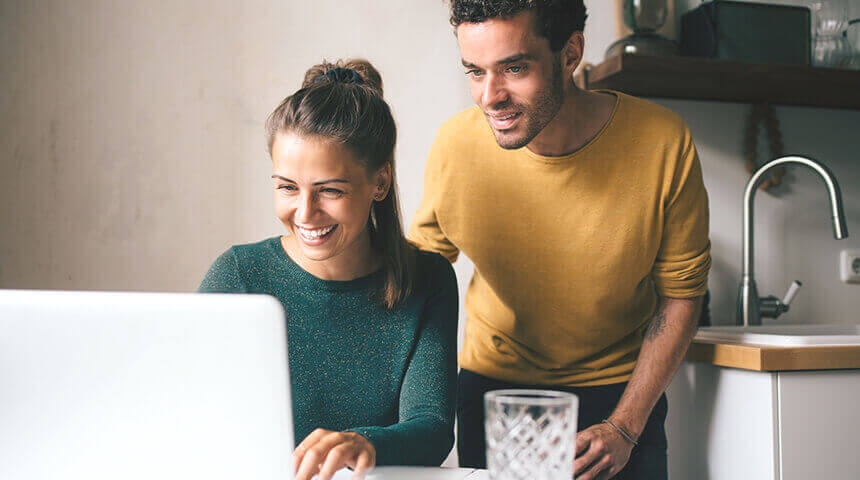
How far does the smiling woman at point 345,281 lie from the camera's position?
982 mm

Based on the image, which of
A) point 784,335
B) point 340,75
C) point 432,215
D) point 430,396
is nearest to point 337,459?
point 430,396

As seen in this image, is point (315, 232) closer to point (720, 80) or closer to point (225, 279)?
point (225, 279)

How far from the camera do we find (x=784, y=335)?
4.98 feet

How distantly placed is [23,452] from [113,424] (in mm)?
67

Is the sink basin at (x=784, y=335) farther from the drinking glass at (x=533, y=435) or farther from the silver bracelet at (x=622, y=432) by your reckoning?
the drinking glass at (x=533, y=435)

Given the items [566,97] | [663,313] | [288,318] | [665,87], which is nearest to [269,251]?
[288,318]

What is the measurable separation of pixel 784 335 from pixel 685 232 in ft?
1.71

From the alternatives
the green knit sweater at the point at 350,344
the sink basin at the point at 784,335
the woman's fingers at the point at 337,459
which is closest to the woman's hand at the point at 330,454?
the woman's fingers at the point at 337,459

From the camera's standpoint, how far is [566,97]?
47.4 inches

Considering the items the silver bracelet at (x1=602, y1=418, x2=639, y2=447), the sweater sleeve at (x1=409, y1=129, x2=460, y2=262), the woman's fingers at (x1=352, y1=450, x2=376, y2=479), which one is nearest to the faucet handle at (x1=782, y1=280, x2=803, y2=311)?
the silver bracelet at (x1=602, y1=418, x2=639, y2=447)

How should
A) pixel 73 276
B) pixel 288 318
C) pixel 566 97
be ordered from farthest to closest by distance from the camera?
pixel 73 276
pixel 566 97
pixel 288 318

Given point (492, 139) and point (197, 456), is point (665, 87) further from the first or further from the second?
point (197, 456)

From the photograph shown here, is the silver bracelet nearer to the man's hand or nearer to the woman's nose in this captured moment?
the man's hand

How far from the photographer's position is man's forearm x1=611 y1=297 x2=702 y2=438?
1170 mm
